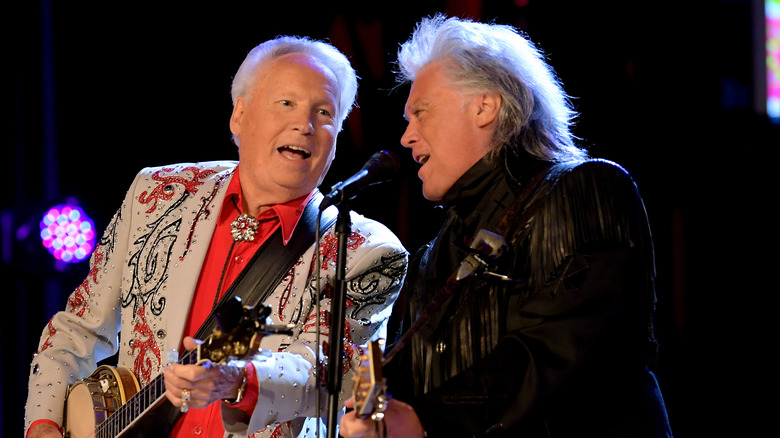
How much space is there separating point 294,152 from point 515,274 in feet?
3.92

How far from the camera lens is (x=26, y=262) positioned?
15.7 feet

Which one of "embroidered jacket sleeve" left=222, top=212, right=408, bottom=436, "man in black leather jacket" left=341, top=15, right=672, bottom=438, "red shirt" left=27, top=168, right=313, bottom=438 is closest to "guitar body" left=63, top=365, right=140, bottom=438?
"red shirt" left=27, top=168, right=313, bottom=438

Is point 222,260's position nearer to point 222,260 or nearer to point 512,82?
point 222,260

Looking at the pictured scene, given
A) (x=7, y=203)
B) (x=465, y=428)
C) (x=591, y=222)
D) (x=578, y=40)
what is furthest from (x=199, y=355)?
(x=7, y=203)

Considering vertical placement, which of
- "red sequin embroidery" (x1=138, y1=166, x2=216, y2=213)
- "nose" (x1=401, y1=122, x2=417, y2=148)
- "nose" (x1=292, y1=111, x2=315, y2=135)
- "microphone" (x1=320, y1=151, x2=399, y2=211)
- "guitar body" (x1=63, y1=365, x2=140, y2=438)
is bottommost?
"guitar body" (x1=63, y1=365, x2=140, y2=438)

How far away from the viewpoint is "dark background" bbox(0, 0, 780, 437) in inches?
157

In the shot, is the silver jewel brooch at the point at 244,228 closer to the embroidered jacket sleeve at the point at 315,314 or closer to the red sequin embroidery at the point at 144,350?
the embroidered jacket sleeve at the point at 315,314

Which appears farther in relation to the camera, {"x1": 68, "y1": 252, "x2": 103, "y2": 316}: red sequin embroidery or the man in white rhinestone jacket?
{"x1": 68, "y1": 252, "x2": 103, "y2": 316}: red sequin embroidery

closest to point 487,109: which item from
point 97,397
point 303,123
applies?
point 303,123

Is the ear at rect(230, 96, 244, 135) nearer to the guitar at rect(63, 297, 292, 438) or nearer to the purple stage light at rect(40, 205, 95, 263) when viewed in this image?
the guitar at rect(63, 297, 292, 438)

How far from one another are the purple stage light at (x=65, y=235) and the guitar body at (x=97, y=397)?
161 cm

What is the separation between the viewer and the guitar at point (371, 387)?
2.13 meters

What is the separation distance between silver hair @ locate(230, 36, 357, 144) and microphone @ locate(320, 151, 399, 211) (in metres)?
1.00

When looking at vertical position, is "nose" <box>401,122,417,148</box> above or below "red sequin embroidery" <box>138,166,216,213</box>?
above
